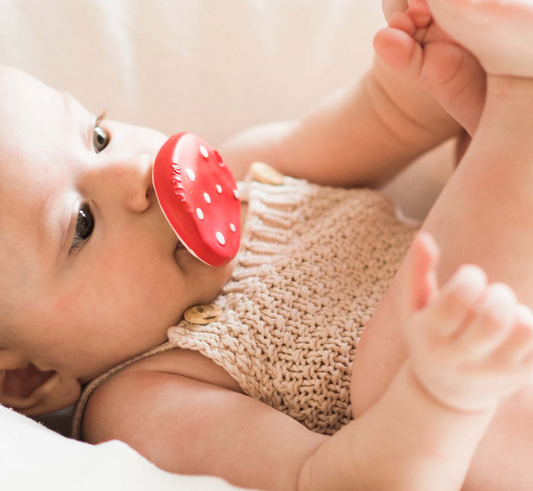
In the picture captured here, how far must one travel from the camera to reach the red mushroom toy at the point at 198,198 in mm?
700

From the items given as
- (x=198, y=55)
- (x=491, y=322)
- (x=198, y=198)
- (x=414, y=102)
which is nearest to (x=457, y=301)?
(x=491, y=322)

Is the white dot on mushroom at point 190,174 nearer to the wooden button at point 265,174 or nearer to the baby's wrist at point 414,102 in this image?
the wooden button at point 265,174

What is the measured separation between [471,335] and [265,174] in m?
0.60

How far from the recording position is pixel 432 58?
0.59m

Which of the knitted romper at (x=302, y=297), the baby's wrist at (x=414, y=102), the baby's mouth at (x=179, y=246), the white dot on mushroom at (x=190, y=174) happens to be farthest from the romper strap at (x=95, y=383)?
the baby's wrist at (x=414, y=102)

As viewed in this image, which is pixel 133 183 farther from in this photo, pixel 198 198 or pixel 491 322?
pixel 491 322

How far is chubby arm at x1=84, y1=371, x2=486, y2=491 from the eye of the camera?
466 mm

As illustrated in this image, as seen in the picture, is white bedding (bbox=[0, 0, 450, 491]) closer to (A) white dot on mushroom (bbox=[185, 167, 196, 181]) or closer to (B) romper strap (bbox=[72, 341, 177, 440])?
(A) white dot on mushroom (bbox=[185, 167, 196, 181])

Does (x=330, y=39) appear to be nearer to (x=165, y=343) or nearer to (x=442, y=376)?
(x=165, y=343)

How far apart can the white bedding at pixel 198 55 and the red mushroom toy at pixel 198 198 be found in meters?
0.36

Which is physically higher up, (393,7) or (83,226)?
(393,7)

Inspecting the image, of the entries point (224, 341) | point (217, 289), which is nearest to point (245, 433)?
point (224, 341)

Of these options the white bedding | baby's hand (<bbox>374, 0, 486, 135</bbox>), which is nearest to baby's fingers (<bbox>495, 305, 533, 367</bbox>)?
baby's hand (<bbox>374, 0, 486, 135</bbox>)

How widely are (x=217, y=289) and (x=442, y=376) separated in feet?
1.48
